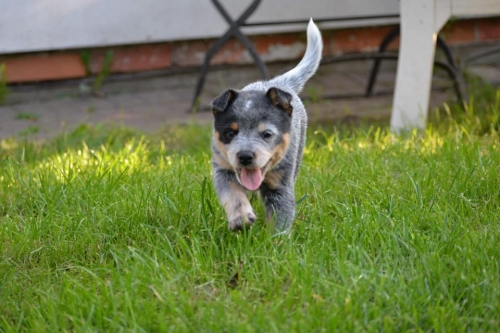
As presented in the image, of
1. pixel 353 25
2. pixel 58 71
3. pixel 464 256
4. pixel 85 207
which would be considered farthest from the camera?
pixel 353 25

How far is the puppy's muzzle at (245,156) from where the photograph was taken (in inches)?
121

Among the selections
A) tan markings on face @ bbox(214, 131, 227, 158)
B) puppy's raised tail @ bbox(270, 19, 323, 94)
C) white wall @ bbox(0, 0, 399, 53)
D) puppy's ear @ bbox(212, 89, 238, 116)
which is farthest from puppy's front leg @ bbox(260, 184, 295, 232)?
white wall @ bbox(0, 0, 399, 53)

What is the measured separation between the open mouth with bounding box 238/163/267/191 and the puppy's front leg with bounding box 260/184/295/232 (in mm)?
207

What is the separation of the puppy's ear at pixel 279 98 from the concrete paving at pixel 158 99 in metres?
2.70

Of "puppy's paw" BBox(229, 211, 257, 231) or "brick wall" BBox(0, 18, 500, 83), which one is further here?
"brick wall" BBox(0, 18, 500, 83)

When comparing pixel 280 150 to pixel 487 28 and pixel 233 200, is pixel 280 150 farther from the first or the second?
pixel 487 28

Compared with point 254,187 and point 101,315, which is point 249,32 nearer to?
point 254,187

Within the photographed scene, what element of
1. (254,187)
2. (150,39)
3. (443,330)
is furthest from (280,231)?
(150,39)

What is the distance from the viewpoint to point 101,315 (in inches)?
106

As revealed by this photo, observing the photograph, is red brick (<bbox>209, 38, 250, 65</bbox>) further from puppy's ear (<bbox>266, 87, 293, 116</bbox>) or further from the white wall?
puppy's ear (<bbox>266, 87, 293, 116</bbox>)

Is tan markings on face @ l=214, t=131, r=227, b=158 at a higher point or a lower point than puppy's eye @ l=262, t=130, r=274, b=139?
lower

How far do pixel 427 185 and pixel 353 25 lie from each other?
403 centimetres

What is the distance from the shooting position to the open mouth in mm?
3170

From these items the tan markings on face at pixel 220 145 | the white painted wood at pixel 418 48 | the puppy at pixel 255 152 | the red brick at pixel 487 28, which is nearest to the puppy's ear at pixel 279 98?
the puppy at pixel 255 152
